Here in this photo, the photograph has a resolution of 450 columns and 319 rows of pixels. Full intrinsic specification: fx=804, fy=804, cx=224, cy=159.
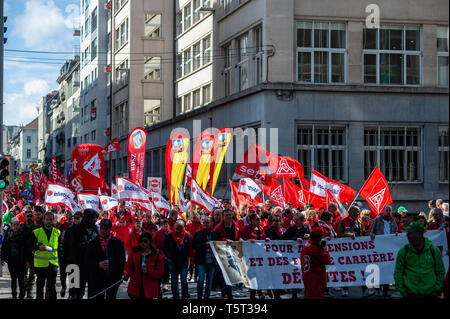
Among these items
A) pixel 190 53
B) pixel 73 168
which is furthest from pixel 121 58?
pixel 73 168

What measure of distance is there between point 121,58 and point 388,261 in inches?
1752

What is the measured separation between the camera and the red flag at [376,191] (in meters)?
20.1

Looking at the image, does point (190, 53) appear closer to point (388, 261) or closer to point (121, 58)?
point (121, 58)

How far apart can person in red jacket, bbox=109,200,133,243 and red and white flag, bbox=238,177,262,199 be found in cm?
328

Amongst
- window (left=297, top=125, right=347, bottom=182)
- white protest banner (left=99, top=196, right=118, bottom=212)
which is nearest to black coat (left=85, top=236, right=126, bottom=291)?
white protest banner (left=99, top=196, right=118, bottom=212)

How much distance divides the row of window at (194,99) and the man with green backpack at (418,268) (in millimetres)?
30517

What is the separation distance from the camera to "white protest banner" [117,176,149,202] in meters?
22.4

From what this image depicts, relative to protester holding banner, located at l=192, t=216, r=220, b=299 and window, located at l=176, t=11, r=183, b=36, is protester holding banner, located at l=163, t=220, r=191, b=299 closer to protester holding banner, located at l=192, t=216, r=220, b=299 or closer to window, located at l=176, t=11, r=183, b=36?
protester holding banner, located at l=192, t=216, r=220, b=299

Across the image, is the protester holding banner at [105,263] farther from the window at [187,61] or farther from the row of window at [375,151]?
the window at [187,61]

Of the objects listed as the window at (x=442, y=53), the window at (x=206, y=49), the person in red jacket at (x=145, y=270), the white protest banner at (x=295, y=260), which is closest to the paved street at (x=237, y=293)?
the white protest banner at (x=295, y=260)

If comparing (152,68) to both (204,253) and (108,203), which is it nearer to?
(108,203)
